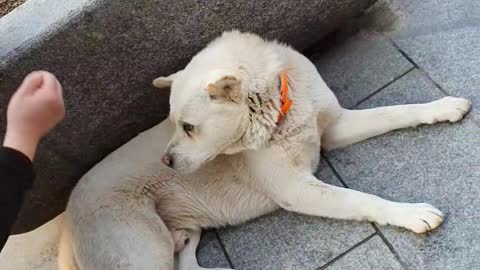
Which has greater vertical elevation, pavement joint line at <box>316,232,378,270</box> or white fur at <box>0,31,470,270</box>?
white fur at <box>0,31,470,270</box>

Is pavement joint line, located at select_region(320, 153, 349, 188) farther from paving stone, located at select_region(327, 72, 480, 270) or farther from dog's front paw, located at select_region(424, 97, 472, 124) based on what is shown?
dog's front paw, located at select_region(424, 97, 472, 124)

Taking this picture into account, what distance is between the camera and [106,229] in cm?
220

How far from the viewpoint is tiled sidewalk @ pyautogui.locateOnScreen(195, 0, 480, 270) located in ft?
7.08

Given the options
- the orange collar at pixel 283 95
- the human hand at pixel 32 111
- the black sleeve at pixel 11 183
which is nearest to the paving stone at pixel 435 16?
the orange collar at pixel 283 95

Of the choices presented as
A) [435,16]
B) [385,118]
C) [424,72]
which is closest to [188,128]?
[385,118]

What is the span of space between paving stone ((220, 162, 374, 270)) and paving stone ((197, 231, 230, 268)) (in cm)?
3

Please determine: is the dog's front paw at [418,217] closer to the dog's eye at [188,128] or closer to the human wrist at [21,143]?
the dog's eye at [188,128]

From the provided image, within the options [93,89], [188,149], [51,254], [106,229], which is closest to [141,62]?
[93,89]

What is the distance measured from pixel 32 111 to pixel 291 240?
1.11 meters

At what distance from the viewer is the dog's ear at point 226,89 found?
6.56ft

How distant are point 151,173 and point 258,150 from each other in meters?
0.39

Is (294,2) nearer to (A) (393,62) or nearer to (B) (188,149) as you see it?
(A) (393,62)

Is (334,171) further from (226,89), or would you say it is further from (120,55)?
(120,55)

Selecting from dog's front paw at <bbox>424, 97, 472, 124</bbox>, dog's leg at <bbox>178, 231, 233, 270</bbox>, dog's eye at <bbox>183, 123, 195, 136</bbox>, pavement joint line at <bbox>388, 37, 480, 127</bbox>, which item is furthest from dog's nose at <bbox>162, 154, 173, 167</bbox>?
pavement joint line at <bbox>388, 37, 480, 127</bbox>
